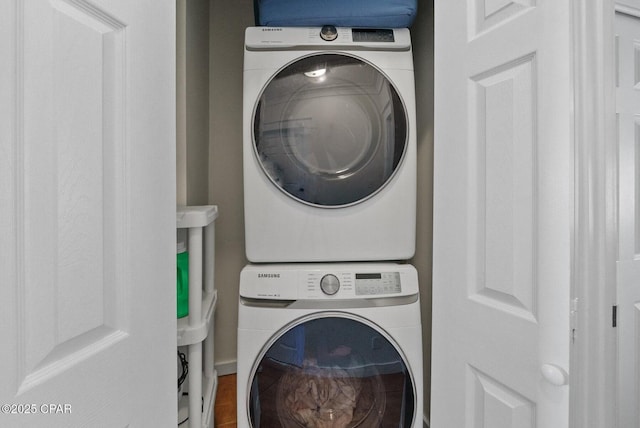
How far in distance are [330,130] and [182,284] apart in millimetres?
769

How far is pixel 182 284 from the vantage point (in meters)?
1.17

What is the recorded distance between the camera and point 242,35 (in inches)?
72.8

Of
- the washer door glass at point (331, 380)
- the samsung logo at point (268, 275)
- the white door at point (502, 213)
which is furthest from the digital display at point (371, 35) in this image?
the washer door glass at point (331, 380)

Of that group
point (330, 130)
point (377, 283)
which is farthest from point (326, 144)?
point (377, 283)

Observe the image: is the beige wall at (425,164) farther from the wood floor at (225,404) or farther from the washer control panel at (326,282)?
the wood floor at (225,404)

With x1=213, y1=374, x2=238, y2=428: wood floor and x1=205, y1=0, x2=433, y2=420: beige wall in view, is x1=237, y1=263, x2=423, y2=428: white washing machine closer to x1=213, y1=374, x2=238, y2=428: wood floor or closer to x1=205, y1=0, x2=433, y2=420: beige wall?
x1=213, y1=374, x2=238, y2=428: wood floor

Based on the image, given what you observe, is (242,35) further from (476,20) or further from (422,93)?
(476,20)

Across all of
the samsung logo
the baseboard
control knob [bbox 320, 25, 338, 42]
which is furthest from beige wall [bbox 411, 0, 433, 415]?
the baseboard

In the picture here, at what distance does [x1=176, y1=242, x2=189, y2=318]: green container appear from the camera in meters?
1.15

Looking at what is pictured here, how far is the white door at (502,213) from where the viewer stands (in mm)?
632

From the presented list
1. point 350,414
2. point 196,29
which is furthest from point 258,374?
point 196,29

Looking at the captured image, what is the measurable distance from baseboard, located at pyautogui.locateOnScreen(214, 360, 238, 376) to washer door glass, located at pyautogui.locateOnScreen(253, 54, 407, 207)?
105 centimetres

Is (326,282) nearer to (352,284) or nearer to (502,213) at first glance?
(352,284)

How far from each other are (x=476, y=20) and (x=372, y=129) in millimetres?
589
